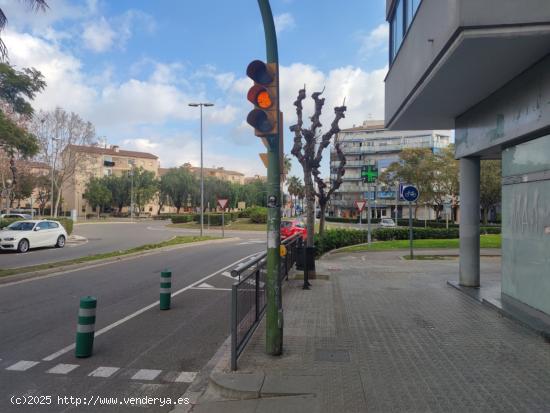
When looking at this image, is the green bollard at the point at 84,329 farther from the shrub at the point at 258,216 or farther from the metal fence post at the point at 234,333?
the shrub at the point at 258,216

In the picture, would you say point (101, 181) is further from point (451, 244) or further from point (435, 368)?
point (435, 368)

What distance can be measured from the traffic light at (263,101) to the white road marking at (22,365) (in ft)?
12.5

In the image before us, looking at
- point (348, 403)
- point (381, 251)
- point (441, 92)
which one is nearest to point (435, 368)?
point (348, 403)

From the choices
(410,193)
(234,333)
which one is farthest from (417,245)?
(234,333)

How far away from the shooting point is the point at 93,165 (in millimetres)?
56312

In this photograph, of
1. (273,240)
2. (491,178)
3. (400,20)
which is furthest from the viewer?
(491,178)

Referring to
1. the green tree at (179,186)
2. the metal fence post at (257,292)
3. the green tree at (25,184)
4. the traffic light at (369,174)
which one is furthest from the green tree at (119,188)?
the metal fence post at (257,292)

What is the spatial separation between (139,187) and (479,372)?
88.3 meters

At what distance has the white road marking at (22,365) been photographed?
521 cm

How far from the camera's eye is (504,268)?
8.42 meters

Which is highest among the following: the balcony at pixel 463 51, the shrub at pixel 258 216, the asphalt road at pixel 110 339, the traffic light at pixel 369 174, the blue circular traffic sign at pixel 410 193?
the balcony at pixel 463 51

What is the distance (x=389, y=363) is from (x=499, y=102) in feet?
17.6

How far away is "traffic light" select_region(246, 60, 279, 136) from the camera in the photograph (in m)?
5.21

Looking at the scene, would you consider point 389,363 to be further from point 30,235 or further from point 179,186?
point 179,186
